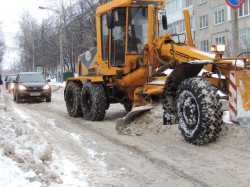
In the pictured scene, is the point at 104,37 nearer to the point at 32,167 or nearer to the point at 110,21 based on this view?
the point at 110,21

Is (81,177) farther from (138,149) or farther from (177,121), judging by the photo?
(177,121)

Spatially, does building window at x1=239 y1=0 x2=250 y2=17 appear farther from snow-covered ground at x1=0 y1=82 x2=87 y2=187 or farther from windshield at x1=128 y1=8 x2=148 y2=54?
snow-covered ground at x1=0 y1=82 x2=87 y2=187

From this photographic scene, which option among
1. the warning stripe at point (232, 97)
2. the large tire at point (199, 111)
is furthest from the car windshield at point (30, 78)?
the warning stripe at point (232, 97)

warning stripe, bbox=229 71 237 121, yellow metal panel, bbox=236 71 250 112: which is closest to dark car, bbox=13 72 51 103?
warning stripe, bbox=229 71 237 121

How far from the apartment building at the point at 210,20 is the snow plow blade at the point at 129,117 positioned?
25.4 metres

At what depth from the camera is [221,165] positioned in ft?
18.3

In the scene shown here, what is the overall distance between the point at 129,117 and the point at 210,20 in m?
32.1

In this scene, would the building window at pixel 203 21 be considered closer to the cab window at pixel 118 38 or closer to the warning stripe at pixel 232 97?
the cab window at pixel 118 38

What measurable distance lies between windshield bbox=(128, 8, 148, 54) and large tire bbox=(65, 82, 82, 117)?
2723 mm

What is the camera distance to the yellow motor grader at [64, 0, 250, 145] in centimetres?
655

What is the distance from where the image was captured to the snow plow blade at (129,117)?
8.61m

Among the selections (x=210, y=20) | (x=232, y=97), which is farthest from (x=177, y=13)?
(x=232, y=97)

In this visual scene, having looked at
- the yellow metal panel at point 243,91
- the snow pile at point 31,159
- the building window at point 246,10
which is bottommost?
the snow pile at point 31,159

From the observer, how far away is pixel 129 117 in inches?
341
